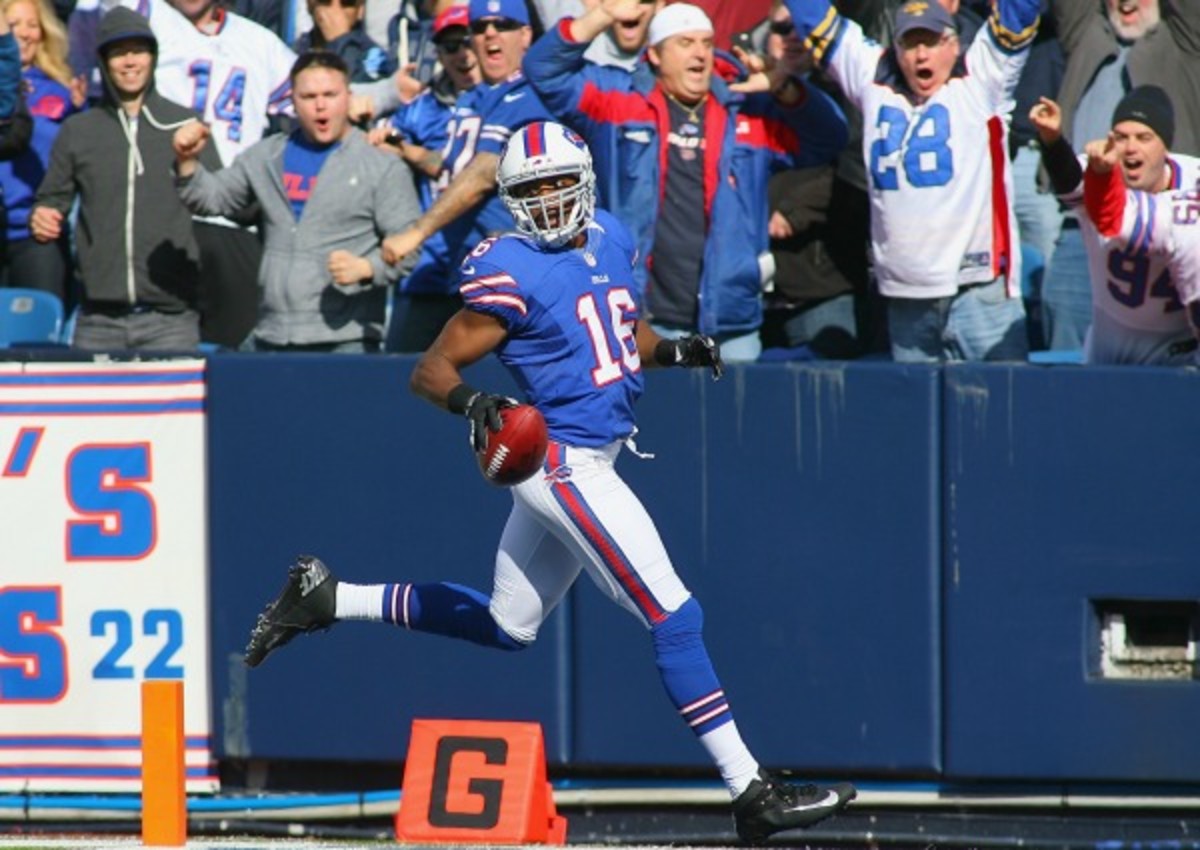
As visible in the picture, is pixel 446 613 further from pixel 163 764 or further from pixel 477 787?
pixel 163 764

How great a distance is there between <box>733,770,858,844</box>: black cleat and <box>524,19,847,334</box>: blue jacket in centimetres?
221

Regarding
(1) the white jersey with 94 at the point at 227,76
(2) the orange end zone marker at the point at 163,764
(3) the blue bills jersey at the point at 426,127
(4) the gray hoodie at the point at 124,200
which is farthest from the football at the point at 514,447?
(1) the white jersey with 94 at the point at 227,76

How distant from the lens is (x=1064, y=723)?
7508 mm

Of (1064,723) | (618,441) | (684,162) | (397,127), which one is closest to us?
(618,441)

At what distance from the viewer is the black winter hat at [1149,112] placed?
25.4ft

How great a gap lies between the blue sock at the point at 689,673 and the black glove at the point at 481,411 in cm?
89

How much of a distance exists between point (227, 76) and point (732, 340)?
2.86 metres

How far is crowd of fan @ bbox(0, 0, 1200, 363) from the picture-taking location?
26.8ft

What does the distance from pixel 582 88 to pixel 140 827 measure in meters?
3.26

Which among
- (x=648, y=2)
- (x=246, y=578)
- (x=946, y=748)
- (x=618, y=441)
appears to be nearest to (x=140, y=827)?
(x=246, y=578)

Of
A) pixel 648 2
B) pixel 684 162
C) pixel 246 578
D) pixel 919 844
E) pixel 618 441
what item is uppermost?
pixel 648 2

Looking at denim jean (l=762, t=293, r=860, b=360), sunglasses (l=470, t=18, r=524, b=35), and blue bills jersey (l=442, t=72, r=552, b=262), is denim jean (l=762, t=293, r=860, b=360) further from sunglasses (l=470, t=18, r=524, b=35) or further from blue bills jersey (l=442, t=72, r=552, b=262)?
sunglasses (l=470, t=18, r=524, b=35)

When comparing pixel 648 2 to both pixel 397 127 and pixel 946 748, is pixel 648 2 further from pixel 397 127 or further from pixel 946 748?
pixel 946 748

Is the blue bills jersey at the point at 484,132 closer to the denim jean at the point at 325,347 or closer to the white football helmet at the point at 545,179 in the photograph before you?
the denim jean at the point at 325,347
